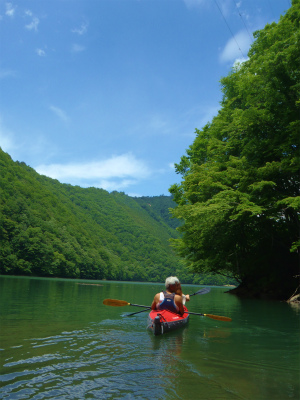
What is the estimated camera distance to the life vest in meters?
8.93

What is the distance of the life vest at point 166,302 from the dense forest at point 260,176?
7.42 meters

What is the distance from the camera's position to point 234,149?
20.1 metres

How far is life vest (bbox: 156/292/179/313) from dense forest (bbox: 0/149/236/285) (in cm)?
4361

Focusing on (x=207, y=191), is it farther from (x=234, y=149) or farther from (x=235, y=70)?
(x=235, y=70)

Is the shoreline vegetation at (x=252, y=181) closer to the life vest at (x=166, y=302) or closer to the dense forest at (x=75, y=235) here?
the life vest at (x=166, y=302)

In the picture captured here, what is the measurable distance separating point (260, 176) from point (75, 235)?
85.0m

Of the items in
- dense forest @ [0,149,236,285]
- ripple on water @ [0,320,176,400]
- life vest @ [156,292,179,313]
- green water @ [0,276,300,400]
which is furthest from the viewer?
dense forest @ [0,149,236,285]

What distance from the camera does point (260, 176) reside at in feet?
54.8

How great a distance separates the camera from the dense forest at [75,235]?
6962 centimetres

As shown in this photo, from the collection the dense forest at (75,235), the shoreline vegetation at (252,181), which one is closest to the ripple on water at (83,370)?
the shoreline vegetation at (252,181)

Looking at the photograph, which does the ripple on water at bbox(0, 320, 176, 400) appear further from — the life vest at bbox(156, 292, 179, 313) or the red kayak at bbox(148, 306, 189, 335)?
the life vest at bbox(156, 292, 179, 313)

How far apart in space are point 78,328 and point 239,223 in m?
13.1

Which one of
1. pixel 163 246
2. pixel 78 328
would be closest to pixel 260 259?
pixel 78 328

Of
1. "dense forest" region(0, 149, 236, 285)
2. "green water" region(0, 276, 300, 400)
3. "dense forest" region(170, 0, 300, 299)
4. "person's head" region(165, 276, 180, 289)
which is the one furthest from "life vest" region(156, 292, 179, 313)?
"dense forest" region(0, 149, 236, 285)
